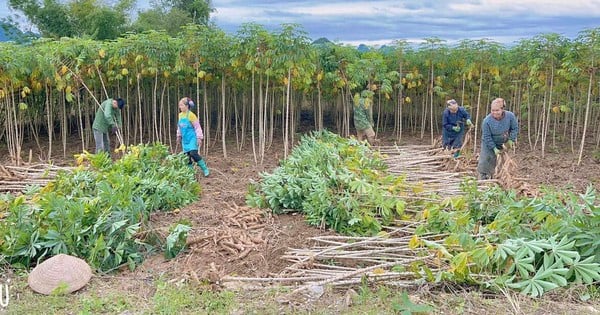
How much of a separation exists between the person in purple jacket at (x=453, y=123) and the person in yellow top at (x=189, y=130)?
4.19 m

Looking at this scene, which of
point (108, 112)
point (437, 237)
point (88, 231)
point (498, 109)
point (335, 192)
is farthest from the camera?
point (108, 112)

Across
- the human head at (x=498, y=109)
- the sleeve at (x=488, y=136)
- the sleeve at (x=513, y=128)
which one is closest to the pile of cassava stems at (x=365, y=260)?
the sleeve at (x=488, y=136)

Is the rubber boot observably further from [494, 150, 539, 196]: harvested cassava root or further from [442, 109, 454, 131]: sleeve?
[494, 150, 539, 196]: harvested cassava root

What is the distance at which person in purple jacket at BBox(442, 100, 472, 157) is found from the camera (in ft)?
31.1

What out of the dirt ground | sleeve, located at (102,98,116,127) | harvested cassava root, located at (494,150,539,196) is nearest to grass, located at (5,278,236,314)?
the dirt ground

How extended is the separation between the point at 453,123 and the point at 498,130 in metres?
2.36

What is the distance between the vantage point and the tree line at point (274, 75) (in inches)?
385

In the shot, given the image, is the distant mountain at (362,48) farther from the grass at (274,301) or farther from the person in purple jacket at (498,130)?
the grass at (274,301)

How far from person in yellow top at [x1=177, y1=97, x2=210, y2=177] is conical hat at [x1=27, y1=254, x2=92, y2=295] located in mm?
4008

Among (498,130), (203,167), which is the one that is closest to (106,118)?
(203,167)

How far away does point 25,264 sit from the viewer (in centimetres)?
508

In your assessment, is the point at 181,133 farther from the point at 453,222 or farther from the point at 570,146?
the point at 570,146

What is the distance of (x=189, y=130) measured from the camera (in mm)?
8523

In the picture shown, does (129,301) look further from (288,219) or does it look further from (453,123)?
(453,123)
